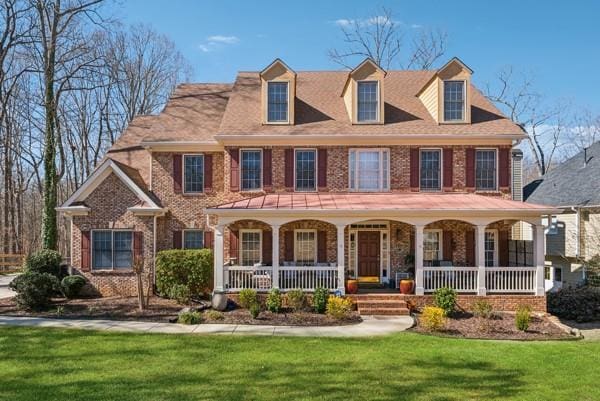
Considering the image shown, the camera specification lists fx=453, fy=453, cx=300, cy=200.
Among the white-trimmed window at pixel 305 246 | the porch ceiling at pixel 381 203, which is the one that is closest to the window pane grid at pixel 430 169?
the porch ceiling at pixel 381 203

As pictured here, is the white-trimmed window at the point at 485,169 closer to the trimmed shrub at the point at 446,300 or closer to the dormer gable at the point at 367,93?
the dormer gable at the point at 367,93

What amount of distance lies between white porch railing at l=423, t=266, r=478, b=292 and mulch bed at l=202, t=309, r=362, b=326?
323 centimetres

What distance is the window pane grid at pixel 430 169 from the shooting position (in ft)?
58.9

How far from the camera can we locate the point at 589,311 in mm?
14734

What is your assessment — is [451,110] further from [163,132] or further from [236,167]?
[163,132]

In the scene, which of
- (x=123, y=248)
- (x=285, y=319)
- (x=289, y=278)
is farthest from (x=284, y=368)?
(x=123, y=248)

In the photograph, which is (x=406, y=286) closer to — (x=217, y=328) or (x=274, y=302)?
(x=274, y=302)

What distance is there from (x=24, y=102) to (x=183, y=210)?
756 inches

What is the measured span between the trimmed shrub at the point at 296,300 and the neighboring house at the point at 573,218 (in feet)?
38.0

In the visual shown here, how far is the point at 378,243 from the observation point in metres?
18.1

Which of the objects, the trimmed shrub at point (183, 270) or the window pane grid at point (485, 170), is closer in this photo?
the trimmed shrub at point (183, 270)

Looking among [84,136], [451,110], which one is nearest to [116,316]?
[451,110]

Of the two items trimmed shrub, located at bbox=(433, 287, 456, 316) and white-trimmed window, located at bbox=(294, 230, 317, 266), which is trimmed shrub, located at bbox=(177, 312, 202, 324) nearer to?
white-trimmed window, located at bbox=(294, 230, 317, 266)

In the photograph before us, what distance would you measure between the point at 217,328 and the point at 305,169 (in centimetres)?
769
